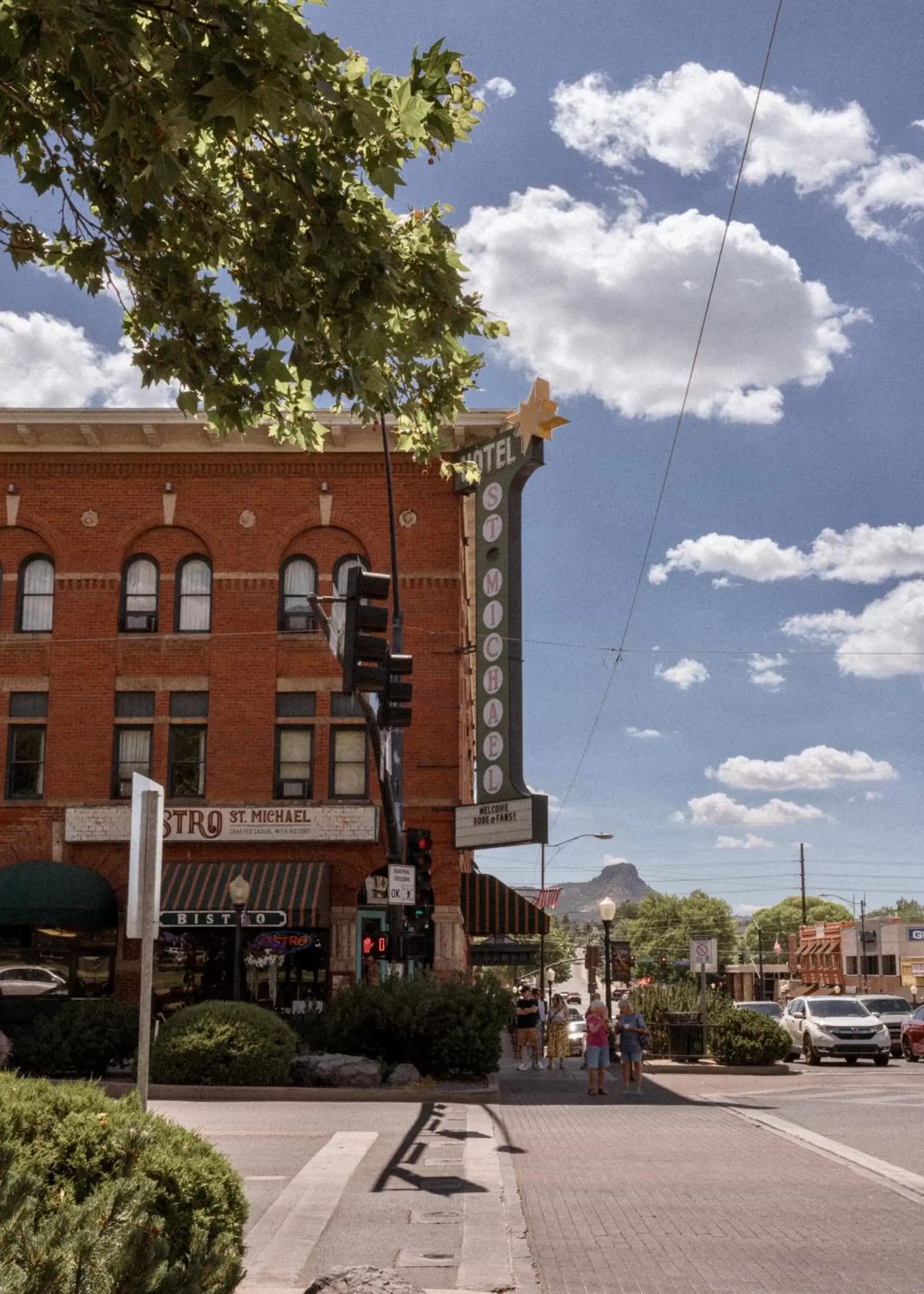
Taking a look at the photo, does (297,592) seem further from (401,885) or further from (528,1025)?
(401,885)

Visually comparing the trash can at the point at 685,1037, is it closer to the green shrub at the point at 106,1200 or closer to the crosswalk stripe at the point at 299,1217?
the crosswalk stripe at the point at 299,1217

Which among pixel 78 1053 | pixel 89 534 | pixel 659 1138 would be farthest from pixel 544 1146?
pixel 89 534

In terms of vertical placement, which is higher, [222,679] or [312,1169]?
[222,679]

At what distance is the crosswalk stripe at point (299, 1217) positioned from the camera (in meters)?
8.03

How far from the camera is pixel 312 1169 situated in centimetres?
1209

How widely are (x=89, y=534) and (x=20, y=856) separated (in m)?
7.64

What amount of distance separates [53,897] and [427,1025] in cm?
1114

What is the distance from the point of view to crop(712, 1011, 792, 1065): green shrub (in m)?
27.1

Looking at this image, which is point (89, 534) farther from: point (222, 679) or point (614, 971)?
point (614, 971)

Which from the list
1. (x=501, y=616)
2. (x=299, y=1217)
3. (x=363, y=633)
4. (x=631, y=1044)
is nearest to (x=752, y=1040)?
(x=631, y=1044)

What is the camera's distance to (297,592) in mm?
32219

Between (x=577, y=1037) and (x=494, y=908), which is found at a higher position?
(x=494, y=908)

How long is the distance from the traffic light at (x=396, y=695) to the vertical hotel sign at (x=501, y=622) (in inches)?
457

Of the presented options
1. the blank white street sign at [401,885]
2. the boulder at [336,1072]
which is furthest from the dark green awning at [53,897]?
the blank white street sign at [401,885]
